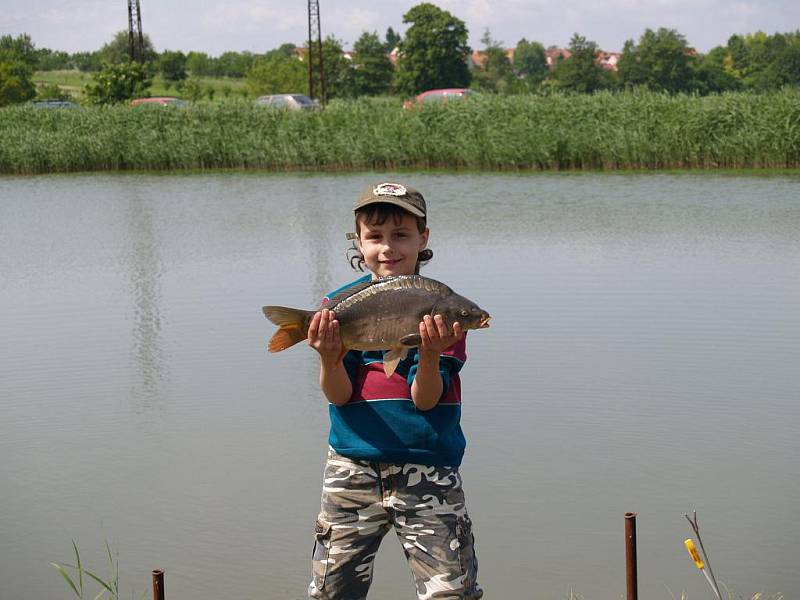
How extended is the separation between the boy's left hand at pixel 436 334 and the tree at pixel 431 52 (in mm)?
81214

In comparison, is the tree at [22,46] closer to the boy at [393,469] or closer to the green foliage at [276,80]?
the green foliage at [276,80]

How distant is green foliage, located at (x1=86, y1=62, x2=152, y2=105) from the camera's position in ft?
127

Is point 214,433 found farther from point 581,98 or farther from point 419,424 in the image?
point 581,98

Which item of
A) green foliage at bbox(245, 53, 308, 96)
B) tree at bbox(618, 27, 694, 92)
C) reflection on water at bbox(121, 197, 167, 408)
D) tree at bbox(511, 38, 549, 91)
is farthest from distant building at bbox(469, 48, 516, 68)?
reflection on water at bbox(121, 197, 167, 408)

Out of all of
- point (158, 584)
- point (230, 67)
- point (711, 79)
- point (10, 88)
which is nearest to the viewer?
point (158, 584)

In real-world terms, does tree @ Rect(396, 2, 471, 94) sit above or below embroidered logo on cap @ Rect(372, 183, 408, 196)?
above

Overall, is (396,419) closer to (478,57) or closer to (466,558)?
(466,558)

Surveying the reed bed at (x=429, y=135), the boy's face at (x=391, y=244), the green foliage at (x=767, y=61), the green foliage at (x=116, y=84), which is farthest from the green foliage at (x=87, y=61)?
the boy's face at (x=391, y=244)

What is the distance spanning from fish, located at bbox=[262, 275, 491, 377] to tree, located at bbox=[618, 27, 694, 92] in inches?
3507

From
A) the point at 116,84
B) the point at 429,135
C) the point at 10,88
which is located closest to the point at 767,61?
the point at 10,88

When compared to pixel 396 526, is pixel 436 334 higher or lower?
higher

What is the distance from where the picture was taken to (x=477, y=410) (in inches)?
259

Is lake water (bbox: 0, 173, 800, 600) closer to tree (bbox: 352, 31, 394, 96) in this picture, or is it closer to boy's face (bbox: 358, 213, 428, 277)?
boy's face (bbox: 358, 213, 428, 277)

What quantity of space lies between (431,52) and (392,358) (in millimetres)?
83844
